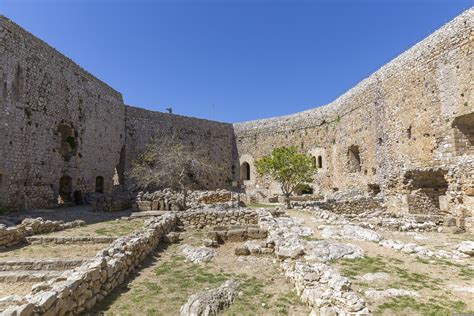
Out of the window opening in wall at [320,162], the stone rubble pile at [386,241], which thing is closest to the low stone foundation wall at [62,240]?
the stone rubble pile at [386,241]

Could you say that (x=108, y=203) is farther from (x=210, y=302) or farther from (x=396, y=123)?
(x=396, y=123)

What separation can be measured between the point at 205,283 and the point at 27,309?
12.3 ft

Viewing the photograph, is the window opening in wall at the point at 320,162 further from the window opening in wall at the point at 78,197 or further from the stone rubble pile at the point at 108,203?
the window opening in wall at the point at 78,197

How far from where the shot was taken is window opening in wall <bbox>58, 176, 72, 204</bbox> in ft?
70.0

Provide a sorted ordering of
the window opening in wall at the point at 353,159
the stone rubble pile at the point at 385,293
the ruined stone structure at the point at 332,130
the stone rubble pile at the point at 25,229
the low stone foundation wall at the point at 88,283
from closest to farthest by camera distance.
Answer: the low stone foundation wall at the point at 88,283 → the stone rubble pile at the point at 385,293 → the stone rubble pile at the point at 25,229 → the ruined stone structure at the point at 332,130 → the window opening in wall at the point at 353,159

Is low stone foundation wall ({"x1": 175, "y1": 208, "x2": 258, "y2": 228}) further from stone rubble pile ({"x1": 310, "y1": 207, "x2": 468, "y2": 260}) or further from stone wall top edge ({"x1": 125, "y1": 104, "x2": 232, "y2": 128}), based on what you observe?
stone wall top edge ({"x1": 125, "y1": 104, "x2": 232, "y2": 128})

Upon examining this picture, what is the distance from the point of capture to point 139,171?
26.2 meters

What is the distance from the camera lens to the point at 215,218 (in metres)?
15.1

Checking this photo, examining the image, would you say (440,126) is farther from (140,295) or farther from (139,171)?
(139,171)

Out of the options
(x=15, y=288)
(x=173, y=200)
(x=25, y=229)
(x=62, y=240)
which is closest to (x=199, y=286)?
(x=15, y=288)

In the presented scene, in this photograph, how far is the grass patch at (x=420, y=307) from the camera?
15.2ft

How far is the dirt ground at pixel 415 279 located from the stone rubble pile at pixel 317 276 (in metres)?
0.43

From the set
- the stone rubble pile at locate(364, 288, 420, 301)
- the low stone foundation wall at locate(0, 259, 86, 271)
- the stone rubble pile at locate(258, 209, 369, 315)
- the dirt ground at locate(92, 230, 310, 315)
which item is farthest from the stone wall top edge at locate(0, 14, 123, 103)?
the stone rubble pile at locate(364, 288, 420, 301)

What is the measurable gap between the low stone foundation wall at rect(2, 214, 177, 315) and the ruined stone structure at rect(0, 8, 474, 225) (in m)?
11.7
